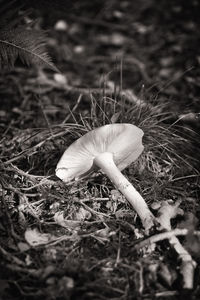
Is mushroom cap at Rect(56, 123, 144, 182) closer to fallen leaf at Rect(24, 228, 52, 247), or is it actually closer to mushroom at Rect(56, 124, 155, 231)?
mushroom at Rect(56, 124, 155, 231)

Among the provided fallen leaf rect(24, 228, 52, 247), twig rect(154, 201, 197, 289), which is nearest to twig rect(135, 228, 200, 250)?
twig rect(154, 201, 197, 289)

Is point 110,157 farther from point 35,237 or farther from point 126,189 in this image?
point 35,237

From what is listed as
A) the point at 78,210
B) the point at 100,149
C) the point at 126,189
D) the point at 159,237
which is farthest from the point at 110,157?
the point at 159,237

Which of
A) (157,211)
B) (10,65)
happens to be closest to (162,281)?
(157,211)

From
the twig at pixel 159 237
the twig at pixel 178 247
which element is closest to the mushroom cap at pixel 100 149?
the twig at pixel 178 247

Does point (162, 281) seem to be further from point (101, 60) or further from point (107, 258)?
point (101, 60)

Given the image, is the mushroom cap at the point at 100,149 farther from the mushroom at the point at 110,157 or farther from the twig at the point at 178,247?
the twig at the point at 178,247
